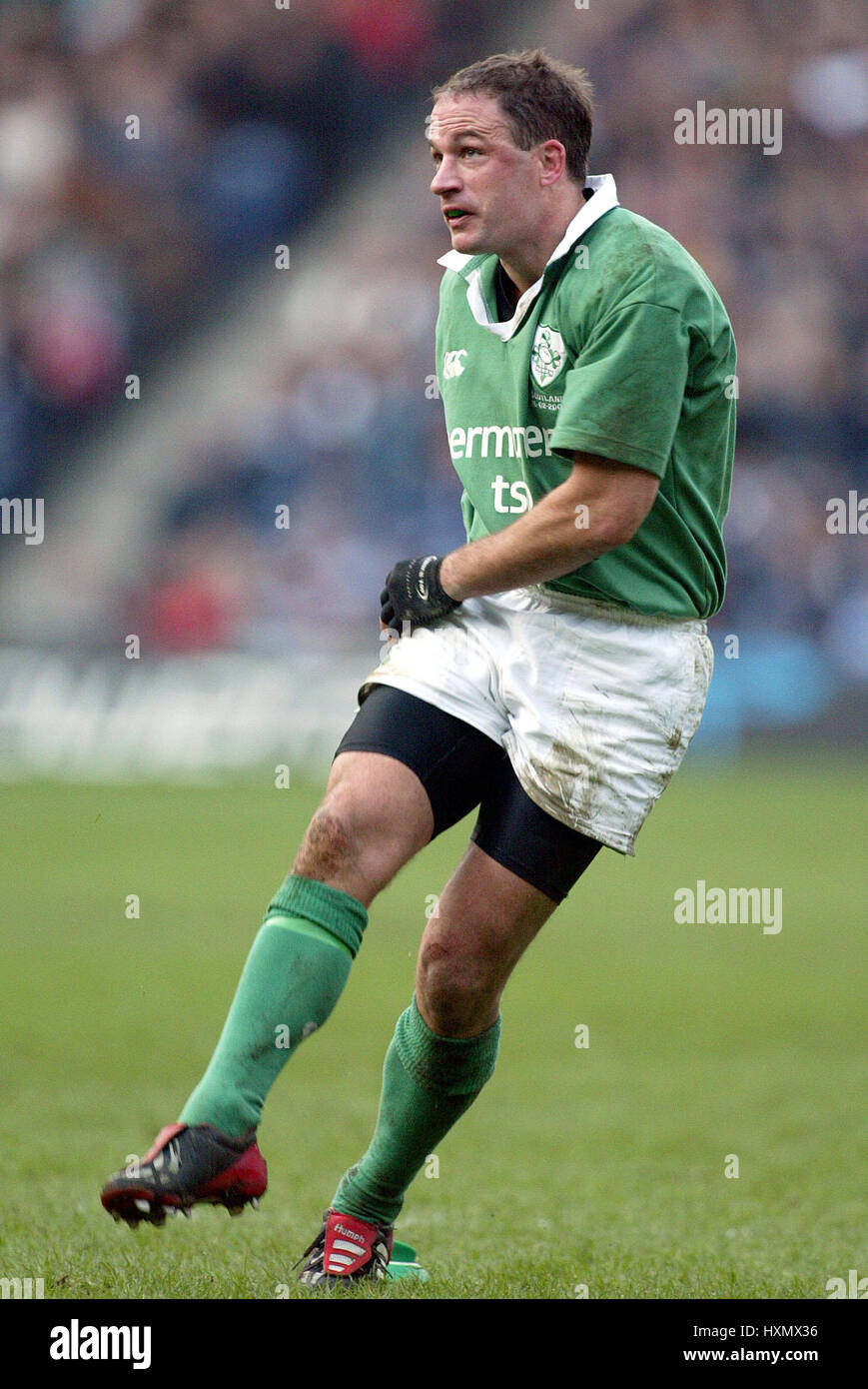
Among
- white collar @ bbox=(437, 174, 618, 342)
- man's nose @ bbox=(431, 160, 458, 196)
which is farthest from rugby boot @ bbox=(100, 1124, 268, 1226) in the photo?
man's nose @ bbox=(431, 160, 458, 196)

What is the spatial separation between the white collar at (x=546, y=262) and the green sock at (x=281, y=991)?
1.22m

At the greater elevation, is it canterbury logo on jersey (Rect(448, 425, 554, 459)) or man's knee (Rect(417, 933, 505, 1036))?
canterbury logo on jersey (Rect(448, 425, 554, 459))

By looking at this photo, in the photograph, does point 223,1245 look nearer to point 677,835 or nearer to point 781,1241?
point 781,1241

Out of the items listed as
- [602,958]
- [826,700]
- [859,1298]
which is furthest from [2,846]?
[859,1298]

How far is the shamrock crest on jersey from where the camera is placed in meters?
3.42

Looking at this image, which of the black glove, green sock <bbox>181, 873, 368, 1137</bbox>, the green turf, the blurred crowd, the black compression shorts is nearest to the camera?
green sock <bbox>181, 873, 368, 1137</bbox>

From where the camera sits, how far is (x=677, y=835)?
12484 mm

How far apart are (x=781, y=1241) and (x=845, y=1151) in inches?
52.9

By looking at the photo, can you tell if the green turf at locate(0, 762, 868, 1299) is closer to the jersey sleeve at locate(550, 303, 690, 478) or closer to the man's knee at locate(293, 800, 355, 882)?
the man's knee at locate(293, 800, 355, 882)

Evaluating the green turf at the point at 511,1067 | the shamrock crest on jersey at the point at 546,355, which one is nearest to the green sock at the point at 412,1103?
the green turf at the point at 511,1067

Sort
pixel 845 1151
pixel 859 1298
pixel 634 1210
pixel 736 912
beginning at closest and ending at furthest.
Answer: pixel 859 1298
pixel 634 1210
pixel 845 1151
pixel 736 912

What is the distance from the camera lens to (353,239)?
18797 millimetres

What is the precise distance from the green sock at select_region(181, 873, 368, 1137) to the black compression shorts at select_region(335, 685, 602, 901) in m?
0.33

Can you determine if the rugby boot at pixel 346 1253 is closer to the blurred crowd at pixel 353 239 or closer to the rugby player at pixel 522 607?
the rugby player at pixel 522 607
